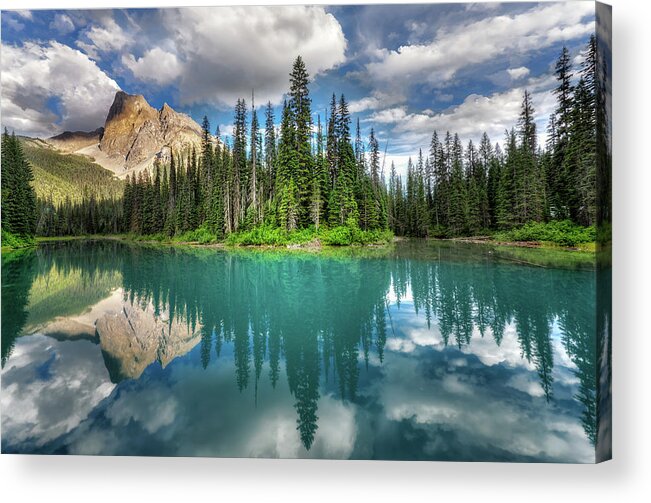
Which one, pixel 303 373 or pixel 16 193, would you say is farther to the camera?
pixel 16 193

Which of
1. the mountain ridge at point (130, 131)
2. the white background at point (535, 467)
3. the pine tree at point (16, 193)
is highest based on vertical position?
the mountain ridge at point (130, 131)

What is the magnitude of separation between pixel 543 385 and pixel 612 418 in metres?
1.12

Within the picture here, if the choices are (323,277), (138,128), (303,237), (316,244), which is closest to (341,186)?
(316,244)

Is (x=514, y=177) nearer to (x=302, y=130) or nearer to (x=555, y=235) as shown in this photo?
(x=555, y=235)

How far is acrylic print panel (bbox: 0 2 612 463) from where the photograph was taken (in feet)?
13.9

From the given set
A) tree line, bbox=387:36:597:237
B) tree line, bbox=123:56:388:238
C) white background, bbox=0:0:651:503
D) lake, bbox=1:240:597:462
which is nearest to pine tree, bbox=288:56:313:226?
tree line, bbox=123:56:388:238

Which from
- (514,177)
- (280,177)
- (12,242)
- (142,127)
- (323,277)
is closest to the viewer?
(12,242)

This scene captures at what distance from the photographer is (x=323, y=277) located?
1092 centimetres

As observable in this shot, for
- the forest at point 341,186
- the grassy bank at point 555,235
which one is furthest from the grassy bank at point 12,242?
the grassy bank at point 555,235

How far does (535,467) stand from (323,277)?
7.75 metres

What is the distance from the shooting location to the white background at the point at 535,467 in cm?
389

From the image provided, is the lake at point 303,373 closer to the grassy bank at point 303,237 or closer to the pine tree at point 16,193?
the pine tree at point 16,193

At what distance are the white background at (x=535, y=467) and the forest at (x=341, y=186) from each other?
0.58 meters

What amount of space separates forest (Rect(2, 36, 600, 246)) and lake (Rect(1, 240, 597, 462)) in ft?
6.26
